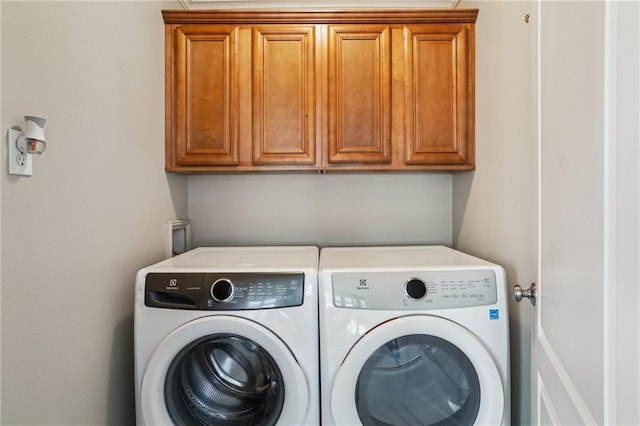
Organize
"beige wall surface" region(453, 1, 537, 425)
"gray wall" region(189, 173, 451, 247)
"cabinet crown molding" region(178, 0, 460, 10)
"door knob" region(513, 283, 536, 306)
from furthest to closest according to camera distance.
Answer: "gray wall" region(189, 173, 451, 247) → "cabinet crown molding" region(178, 0, 460, 10) → "beige wall surface" region(453, 1, 537, 425) → "door knob" region(513, 283, 536, 306)

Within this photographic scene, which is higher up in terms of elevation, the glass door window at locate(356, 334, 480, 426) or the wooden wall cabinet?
the wooden wall cabinet

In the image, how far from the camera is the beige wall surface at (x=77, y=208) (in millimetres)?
834

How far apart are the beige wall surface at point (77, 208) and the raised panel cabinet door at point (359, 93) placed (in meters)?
0.84

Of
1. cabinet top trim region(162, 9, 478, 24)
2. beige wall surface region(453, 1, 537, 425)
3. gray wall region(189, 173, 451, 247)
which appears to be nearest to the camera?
beige wall surface region(453, 1, 537, 425)

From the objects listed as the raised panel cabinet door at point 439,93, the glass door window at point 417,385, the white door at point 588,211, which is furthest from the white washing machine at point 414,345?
the raised panel cabinet door at point 439,93

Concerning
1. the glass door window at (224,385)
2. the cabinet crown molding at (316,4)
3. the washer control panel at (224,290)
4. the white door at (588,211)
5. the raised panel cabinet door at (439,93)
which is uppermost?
the cabinet crown molding at (316,4)

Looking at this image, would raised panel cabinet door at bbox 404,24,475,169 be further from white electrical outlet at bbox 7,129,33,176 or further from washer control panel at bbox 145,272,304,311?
white electrical outlet at bbox 7,129,33,176

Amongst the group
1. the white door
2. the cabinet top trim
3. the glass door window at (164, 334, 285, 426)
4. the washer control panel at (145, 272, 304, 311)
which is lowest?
the glass door window at (164, 334, 285, 426)

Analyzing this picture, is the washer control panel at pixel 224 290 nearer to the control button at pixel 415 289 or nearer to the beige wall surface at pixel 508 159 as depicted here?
the control button at pixel 415 289

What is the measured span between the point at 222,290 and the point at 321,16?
135cm

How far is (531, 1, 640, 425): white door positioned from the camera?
52 cm

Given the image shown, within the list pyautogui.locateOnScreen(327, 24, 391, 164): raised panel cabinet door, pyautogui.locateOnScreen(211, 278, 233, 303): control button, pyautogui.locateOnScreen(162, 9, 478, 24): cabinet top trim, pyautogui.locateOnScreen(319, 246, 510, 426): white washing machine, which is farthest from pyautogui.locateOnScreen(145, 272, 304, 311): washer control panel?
pyautogui.locateOnScreen(162, 9, 478, 24): cabinet top trim

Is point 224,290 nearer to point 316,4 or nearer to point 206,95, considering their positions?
point 206,95

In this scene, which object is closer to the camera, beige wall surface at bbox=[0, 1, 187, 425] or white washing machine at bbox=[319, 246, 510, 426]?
beige wall surface at bbox=[0, 1, 187, 425]
